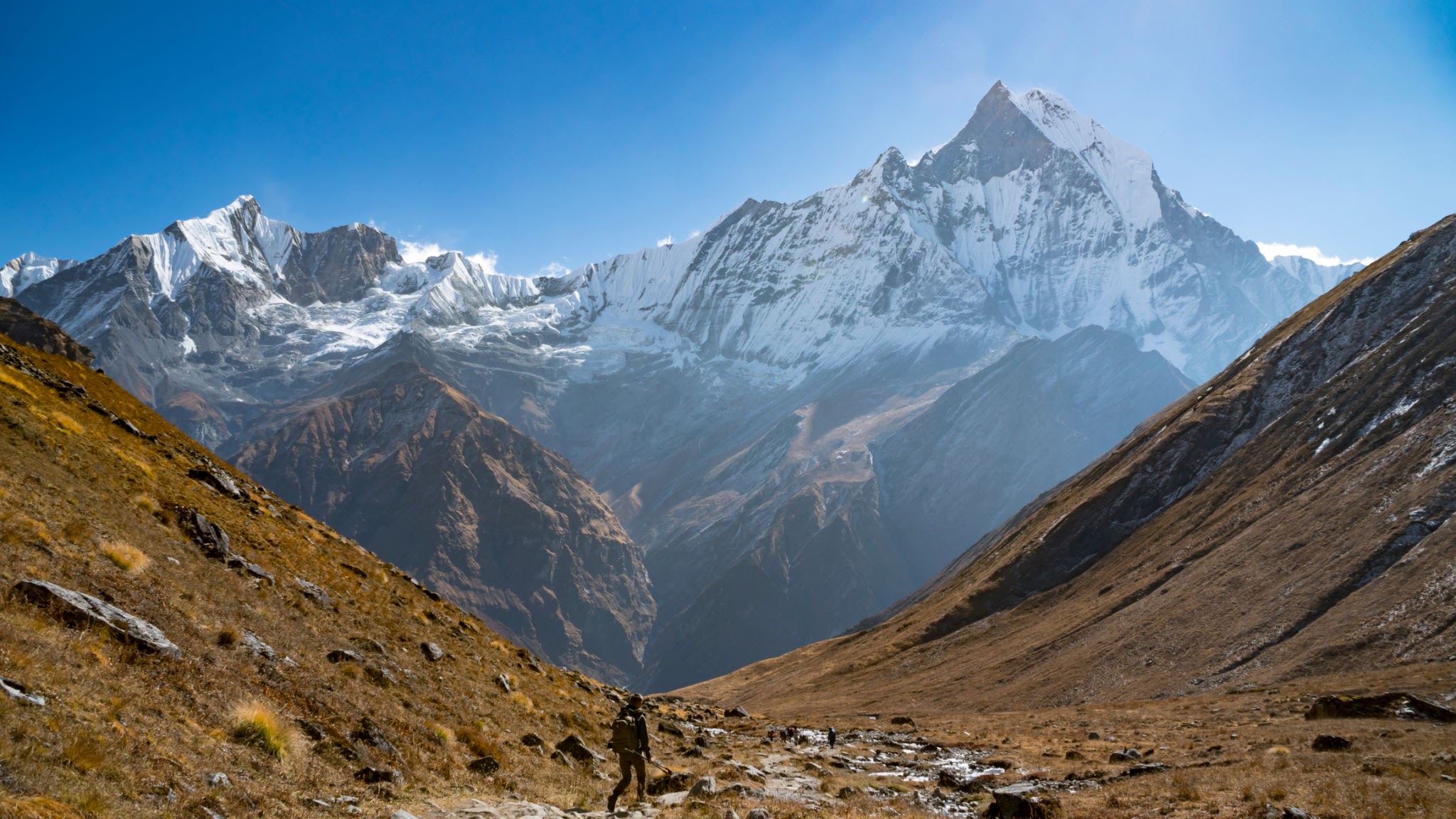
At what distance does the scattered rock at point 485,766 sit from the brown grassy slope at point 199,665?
0.94ft

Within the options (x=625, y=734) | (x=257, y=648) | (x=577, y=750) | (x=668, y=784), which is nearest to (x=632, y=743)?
(x=625, y=734)

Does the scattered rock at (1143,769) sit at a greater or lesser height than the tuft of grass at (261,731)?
lesser

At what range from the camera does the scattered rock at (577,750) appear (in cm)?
2238

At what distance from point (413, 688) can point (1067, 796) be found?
1992 cm

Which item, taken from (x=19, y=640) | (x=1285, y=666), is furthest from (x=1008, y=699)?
(x=19, y=640)

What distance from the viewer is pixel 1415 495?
6938 cm

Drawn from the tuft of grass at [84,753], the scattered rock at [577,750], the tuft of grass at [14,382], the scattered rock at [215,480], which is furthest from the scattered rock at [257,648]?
the tuft of grass at [14,382]

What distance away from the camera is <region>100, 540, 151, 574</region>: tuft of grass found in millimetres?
17109

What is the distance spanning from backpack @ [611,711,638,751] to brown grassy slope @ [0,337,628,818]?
5.90 ft

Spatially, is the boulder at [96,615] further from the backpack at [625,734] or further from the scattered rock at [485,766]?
the backpack at [625,734]

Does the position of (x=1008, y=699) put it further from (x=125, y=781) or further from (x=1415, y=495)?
(x=125, y=781)

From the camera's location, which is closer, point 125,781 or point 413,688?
point 125,781

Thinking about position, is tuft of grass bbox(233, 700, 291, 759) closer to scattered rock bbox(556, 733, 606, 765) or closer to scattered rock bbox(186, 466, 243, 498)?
scattered rock bbox(556, 733, 606, 765)

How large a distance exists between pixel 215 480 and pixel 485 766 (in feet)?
70.5
